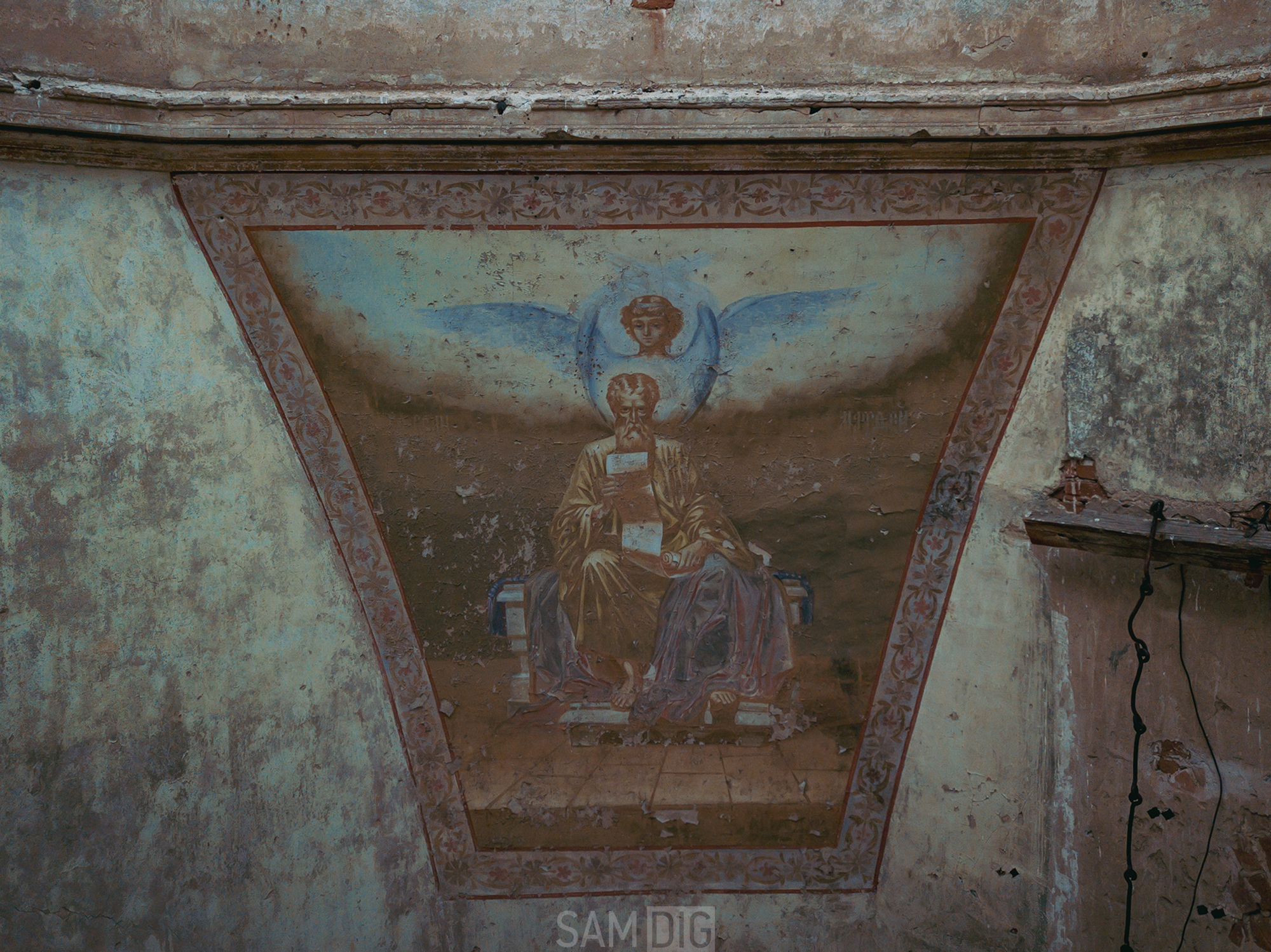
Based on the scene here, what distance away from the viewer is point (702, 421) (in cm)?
368

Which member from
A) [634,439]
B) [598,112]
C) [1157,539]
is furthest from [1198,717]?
[598,112]

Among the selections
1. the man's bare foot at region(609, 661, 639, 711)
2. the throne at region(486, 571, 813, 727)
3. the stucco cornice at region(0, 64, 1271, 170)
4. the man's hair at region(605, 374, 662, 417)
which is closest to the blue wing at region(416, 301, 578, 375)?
the man's hair at region(605, 374, 662, 417)

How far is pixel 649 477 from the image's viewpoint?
3.74 m

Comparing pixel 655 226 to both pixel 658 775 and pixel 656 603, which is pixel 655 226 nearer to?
pixel 656 603

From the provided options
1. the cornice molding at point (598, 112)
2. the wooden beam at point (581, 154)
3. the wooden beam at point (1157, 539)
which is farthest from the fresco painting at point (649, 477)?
the wooden beam at point (1157, 539)

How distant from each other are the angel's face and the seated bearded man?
0.34 m

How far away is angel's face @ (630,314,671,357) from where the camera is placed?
3.57 metres

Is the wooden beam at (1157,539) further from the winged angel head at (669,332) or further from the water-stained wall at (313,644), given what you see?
the winged angel head at (669,332)

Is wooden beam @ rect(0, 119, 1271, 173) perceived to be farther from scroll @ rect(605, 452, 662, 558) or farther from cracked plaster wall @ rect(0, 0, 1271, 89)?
scroll @ rect(605, 452, 662, 558)

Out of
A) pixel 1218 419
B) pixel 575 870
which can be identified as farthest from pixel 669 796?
pixel 1218 419

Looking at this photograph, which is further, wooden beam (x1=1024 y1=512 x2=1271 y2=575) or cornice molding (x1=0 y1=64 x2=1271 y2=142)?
cornice molding (x1=0 y1=64 x2=1271 y2=142)

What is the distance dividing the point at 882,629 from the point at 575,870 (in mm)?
1770

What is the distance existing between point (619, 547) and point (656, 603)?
299mm

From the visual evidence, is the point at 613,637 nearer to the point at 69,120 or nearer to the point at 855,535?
the point at 855,535
